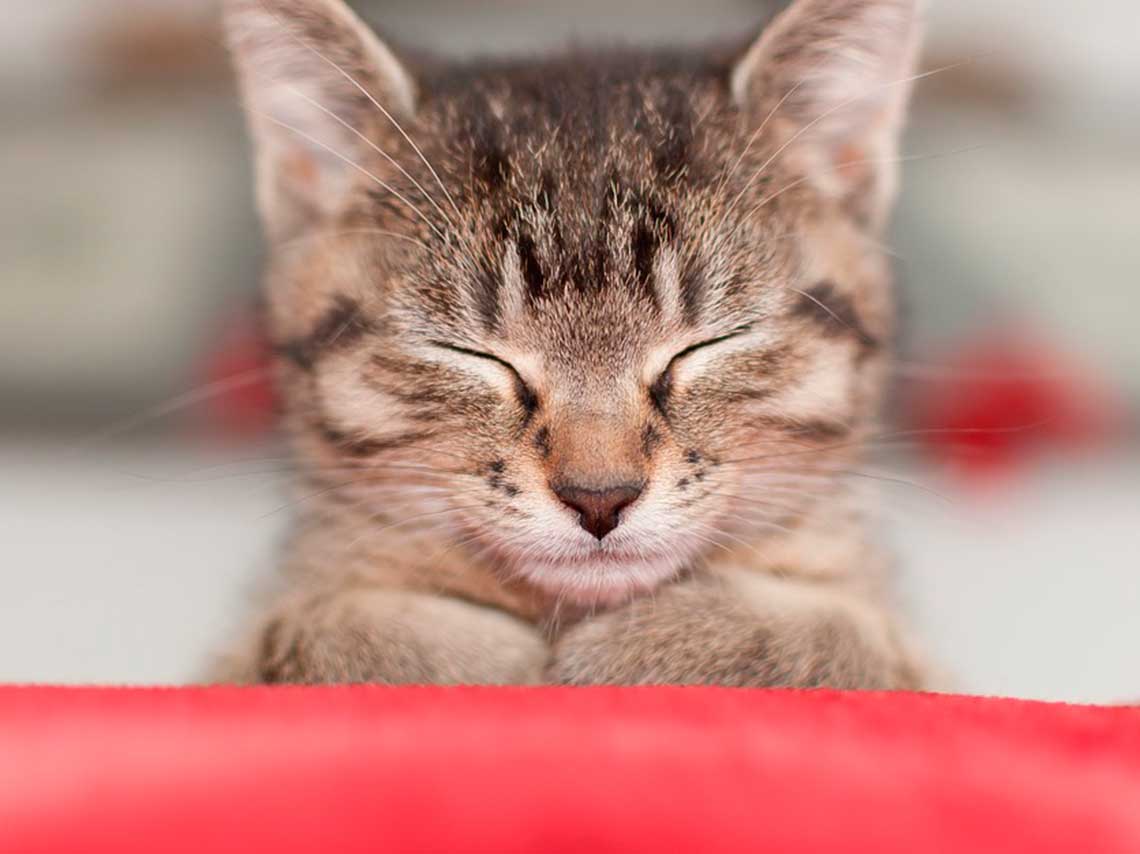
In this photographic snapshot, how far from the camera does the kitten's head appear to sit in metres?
0.68

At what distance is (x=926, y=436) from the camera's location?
1.05 meters

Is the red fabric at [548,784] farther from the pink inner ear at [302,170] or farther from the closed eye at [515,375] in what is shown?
the pink inner ear at [302,170]

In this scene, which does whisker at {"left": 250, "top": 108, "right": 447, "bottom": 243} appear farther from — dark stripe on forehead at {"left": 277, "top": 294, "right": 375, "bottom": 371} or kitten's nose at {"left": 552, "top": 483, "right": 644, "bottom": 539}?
kitten's nose at {"left": 552, "top": 483, "right": 644, "bottom": 539}

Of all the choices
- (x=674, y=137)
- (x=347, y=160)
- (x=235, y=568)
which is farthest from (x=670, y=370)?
(x=235, y=568)

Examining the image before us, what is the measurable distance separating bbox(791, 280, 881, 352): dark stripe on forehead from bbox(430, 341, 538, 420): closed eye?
0.19 metres

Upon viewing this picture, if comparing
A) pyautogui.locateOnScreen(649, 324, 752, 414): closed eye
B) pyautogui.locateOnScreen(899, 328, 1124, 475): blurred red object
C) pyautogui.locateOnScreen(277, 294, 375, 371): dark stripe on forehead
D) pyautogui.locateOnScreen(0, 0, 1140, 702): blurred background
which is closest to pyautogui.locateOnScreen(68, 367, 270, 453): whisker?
pyautogui.locateOnScreen(0, 0, 1140, 702): blurred background

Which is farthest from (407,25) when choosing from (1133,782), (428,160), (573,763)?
(1133,782)

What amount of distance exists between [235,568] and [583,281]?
499 mm

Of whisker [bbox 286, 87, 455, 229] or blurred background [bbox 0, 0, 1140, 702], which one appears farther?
blurred background [bbox 0, 0, 1140, 702]

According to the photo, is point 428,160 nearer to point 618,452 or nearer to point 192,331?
point 618,452

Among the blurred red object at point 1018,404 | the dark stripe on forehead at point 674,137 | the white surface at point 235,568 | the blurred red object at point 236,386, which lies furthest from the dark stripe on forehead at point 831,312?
the blurred red object at point 236,386

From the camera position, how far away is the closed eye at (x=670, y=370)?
0.69 metres

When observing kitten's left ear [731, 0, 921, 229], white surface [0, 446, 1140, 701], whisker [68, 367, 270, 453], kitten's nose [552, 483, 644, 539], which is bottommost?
white surface [0, 446, 1140, 701]

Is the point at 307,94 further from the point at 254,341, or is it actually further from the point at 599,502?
the point at 599,502
